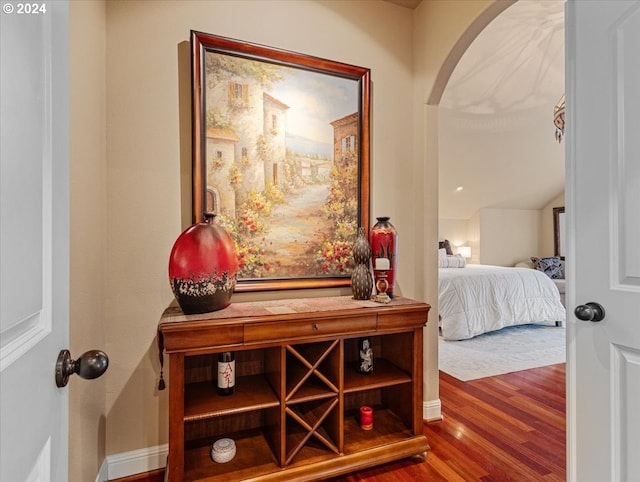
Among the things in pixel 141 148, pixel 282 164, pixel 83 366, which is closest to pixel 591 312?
pixel 83 366

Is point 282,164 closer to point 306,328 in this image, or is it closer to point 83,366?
point 306,328

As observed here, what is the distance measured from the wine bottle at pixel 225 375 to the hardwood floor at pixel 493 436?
1.94 feet

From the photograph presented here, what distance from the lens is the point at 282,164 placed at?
2031 mm

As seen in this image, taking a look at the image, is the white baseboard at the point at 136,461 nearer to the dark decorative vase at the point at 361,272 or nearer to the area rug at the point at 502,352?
the dark decorative vase at the point at 361,272

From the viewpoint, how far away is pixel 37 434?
53cm

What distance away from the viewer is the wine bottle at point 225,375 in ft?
5.48

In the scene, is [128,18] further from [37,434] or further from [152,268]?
[37,434]

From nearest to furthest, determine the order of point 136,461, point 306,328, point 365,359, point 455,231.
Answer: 1. point 306,328
2. point 136,461
3. point 365,359
4. point 455,231

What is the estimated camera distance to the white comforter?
13.4 feet

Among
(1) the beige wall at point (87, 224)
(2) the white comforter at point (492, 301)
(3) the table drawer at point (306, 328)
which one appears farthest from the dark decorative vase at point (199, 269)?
(2) the white comforter at point (492, 301)

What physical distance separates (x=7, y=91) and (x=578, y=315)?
61.2 inches

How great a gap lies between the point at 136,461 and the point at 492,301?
13.4 ft

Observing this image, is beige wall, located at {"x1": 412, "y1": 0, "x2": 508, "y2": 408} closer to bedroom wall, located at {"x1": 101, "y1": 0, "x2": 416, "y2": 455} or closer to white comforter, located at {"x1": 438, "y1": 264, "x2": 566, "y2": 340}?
bedroom wall, located at {"x1": 101, "y1": 0, "x2": 416, "y2": 455}

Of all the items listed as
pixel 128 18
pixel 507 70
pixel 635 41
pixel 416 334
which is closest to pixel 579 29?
pixel 635 41
